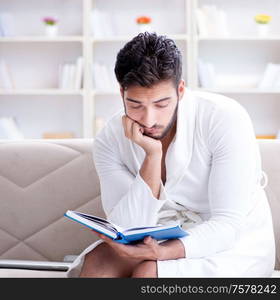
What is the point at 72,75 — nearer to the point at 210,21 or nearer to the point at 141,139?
the point at 210,21

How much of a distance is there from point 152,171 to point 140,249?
263 mm

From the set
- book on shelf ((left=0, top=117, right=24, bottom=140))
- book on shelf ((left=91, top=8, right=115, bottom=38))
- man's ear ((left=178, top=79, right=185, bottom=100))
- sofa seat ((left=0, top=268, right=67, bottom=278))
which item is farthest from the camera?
book on shelf ((left=91, top=8, right=115, bottom=38))

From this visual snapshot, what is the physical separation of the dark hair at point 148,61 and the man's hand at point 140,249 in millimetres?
397

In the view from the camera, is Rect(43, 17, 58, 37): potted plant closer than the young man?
No

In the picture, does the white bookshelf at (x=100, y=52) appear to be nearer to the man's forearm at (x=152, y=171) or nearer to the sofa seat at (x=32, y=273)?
the sofa seat at (x=32, y=273)

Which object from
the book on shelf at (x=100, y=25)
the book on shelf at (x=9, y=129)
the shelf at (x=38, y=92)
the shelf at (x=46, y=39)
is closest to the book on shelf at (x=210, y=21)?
the book on shelf at (x=100, y=25)

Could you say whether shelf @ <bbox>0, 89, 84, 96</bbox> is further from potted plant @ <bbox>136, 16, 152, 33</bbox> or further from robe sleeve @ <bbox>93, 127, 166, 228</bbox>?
robe sleeve @ <bbox>93, 127, 166, 228</bbox>

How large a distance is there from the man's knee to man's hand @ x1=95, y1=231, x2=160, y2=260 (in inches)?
0.6

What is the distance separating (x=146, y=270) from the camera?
1362 millimetres

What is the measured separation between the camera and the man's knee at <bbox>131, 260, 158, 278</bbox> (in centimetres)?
136

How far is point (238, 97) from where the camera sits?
4.44 meters

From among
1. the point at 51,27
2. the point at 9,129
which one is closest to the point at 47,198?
the point at 9,129

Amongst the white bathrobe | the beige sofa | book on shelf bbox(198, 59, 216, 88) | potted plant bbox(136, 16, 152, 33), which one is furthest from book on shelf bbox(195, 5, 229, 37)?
the white bathrobe
